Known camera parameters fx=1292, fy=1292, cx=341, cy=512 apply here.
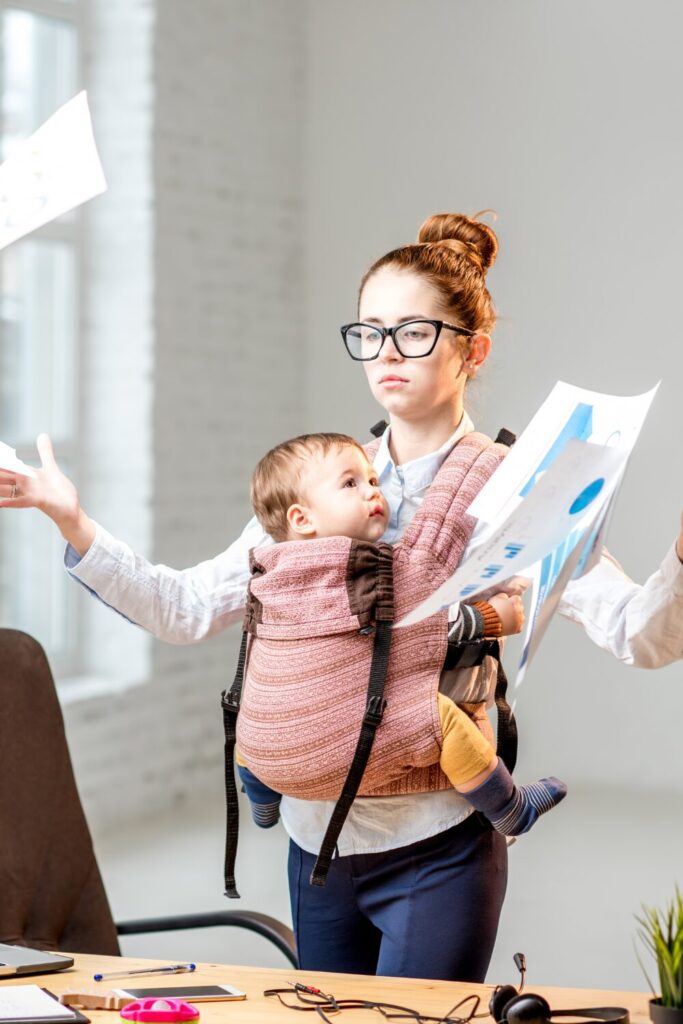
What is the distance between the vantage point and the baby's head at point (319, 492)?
186 centimetres

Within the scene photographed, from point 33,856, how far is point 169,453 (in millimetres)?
3568

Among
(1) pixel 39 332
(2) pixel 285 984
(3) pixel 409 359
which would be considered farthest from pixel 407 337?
(1) pixel 39 332

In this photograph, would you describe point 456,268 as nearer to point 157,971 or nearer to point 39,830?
point 157,971

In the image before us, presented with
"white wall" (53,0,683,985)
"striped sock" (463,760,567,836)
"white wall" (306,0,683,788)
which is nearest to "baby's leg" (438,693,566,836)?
"striped sock" (463,760,567,836)

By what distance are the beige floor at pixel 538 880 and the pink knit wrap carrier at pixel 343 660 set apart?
236 centimetres

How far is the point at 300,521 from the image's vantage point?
6.22ft

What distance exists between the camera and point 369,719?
1.70m

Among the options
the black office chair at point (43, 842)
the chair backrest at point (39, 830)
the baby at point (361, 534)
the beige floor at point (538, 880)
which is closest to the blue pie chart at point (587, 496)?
the baby at point (361, 534)

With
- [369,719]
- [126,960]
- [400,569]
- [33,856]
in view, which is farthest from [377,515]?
[33,856]

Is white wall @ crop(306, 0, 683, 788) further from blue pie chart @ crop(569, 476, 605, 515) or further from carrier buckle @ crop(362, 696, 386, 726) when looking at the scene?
blue pie chart @ crop(569, 476, 605, 515)

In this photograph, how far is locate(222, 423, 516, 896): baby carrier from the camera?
67.2 inches

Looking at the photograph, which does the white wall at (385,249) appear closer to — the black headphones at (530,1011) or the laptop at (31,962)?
the laptop at (31,962)

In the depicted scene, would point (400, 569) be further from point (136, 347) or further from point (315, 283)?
point (315, 283)

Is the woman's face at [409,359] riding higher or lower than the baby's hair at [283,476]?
higher
